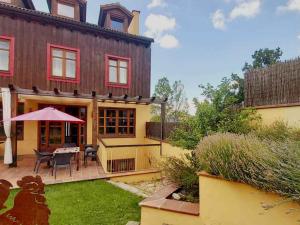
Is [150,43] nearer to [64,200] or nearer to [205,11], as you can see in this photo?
[205,11]

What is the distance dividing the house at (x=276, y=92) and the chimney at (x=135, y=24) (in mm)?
9952

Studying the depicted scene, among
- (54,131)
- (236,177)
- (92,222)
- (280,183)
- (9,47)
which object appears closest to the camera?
(280,183)

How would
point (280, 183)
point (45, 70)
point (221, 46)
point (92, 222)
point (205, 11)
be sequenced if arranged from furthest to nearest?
point (221, 46)
point (205, 11)
point (45, 70)
point (92, 222)
point (280, 183)

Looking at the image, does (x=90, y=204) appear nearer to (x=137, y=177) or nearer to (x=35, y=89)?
(x=137, y=177)

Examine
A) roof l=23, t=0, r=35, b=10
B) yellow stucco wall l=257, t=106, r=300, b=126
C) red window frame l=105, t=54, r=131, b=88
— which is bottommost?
yellow stucco wall l=257, t=106, r=300, b=126

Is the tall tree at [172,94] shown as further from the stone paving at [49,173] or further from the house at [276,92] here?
the house at [276,92]

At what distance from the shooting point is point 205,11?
1390cm

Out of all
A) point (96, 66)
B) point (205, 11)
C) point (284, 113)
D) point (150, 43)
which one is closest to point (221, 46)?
point (205, 11)

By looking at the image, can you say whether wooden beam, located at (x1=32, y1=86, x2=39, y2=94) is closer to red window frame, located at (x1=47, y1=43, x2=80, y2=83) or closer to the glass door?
red window frame, located at (x1=47, y1=43, x2=80, y2=83)

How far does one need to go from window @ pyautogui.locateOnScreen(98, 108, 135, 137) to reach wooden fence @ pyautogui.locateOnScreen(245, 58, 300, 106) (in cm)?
843

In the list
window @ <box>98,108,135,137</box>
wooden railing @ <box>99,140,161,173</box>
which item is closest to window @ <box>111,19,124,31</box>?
window @ <box>98,108,135,137</box>

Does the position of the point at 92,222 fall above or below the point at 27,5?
below

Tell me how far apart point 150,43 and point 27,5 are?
7784 millimetres

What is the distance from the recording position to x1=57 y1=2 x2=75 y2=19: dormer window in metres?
12.4
